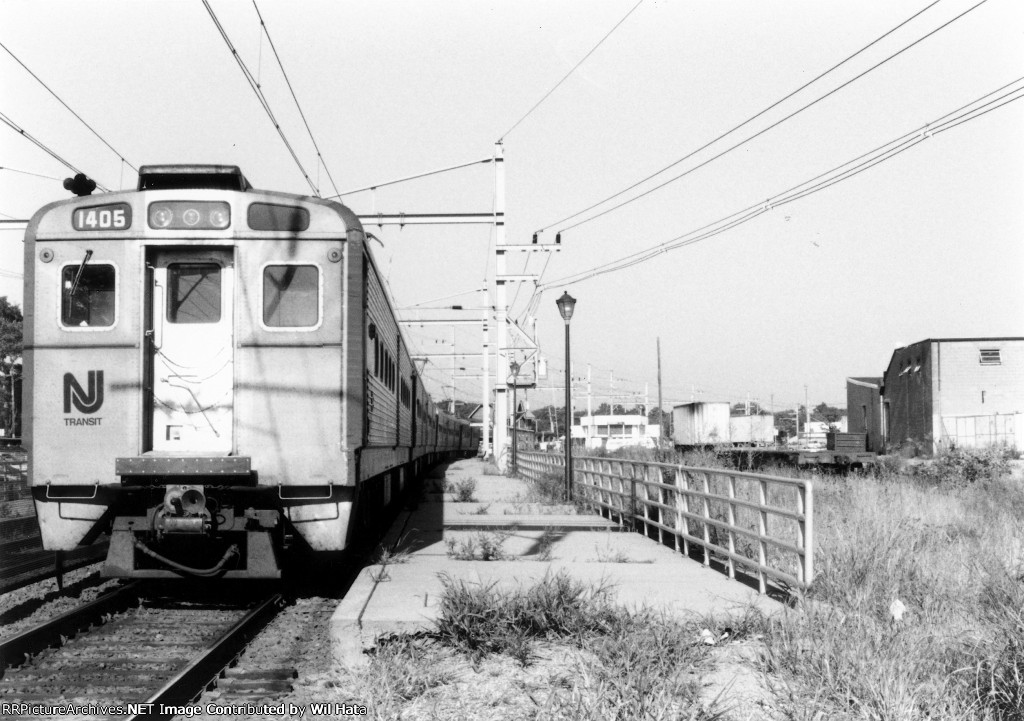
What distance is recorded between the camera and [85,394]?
7.89 m

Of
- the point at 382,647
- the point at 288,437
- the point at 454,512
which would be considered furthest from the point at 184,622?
the point at 454,512

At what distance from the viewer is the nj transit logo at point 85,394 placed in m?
7.87

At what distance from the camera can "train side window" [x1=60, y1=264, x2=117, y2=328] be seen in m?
8.00

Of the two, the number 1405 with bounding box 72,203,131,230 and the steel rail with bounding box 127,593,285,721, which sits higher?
the number 1405 with bounding box 72,203,131,230

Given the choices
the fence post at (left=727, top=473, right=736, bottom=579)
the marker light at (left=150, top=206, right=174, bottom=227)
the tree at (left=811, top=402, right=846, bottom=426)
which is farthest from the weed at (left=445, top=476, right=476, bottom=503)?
the tree at (left=811, top=402, right=846, bottom=426)

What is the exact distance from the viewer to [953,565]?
28.6 ft

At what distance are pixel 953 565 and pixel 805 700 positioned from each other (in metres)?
4.82

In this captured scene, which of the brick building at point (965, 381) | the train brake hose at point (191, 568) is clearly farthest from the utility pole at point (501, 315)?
the brick building at point (965, 381)

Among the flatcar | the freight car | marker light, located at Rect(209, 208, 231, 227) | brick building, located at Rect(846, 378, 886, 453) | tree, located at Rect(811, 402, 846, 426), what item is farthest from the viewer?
tree, located at Rect(811, 402, 846, 426)

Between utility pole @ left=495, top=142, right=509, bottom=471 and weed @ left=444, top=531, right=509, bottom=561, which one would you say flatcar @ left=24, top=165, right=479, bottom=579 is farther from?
utility pole @ left=495, top=142, right=509, bottom=471

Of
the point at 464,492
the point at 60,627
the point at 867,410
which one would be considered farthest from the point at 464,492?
the point at 867,410

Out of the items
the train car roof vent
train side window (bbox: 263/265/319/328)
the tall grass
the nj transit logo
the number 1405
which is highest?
the train car roof vent

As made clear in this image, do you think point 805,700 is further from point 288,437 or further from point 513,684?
point 288,437

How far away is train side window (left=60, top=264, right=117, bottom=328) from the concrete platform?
3142 millimetres
